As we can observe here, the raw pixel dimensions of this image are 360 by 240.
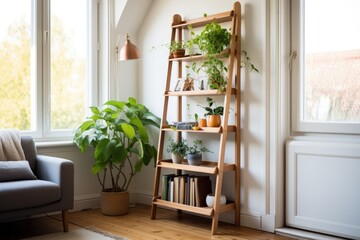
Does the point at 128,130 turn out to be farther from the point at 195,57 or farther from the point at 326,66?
the point at 326,66

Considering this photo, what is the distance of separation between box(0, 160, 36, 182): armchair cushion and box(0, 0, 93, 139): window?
632 mm

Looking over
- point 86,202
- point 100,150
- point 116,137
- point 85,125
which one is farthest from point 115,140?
point 86,202

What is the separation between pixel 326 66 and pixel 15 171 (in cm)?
265

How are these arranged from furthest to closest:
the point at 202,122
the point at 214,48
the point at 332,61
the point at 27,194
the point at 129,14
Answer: the point at 129,14
the point at 202,122
the point at 214,48
the point at 332,61
the point at 27,194

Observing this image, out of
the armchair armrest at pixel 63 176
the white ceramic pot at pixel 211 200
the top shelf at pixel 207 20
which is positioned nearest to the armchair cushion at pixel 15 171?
the armchair armrest at pixel 63 176

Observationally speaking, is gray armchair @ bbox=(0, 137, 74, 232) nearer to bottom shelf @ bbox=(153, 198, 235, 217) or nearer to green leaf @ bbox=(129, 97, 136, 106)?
bottom shelf @ bbox=(153, 198, 235, 217)

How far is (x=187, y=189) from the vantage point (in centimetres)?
399

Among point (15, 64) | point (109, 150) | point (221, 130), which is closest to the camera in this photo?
point (221, 130)

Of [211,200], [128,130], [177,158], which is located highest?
[128,130]

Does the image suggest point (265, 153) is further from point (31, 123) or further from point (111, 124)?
point (31, 123)

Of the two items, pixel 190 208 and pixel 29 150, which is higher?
pixel 29 150

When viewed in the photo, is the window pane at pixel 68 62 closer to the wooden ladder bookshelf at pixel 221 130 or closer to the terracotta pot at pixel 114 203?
the terracotta pot at pixel 114 203

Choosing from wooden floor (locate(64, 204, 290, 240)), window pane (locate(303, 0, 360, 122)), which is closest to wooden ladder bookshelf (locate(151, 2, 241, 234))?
wooden floor (locate(64, 204, 290, 240))

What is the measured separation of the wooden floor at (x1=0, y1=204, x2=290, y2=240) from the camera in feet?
11.9
